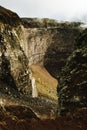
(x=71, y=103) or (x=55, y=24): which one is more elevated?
(x=55, y=24)

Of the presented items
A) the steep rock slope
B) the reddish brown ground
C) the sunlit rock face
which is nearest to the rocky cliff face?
the sunlit rock face

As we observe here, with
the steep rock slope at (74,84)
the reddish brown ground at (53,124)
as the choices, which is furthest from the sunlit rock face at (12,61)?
the reddish brown ground at (53,124)

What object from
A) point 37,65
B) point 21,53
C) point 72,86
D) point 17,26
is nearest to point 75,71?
point 72,86

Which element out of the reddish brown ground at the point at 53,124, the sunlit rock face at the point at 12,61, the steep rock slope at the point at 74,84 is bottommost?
the reddish brown ground at the point at 53,124

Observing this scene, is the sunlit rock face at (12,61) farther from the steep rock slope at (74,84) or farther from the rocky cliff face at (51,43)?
the steep rock slope at (74,84)

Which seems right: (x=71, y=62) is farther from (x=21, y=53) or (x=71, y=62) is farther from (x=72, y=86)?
(x=21, y=53)

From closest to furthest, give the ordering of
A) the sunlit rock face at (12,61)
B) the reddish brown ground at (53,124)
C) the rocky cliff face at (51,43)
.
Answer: the reddish brown ground at (53,124), the sunlit rock face at (12,61), the rocky cliff face at (51,43)

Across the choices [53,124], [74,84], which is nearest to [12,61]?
[74,84]
